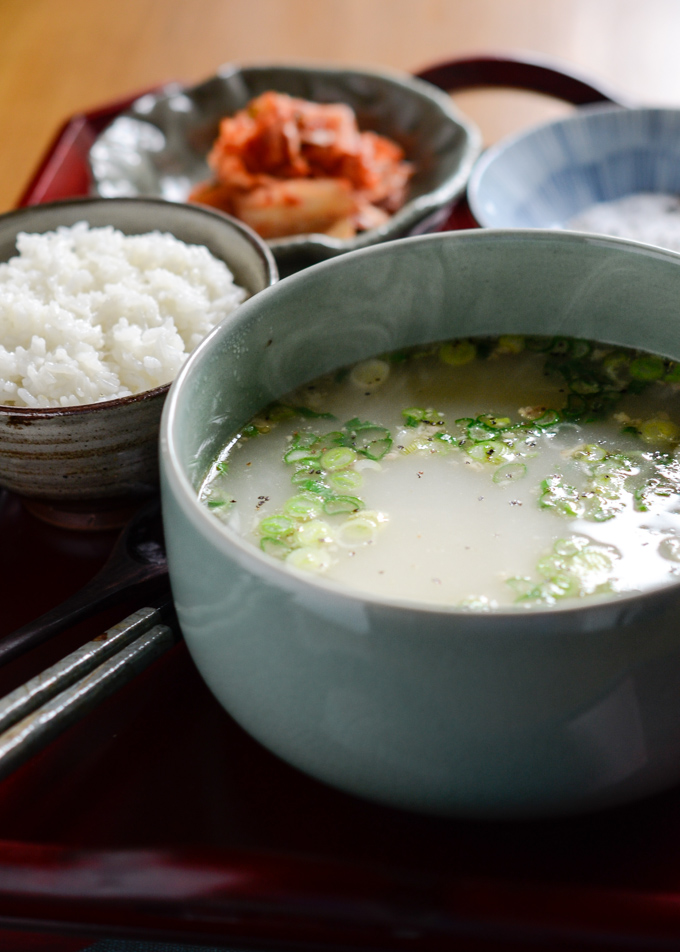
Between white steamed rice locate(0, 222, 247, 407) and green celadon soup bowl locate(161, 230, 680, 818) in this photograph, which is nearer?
green celadon soup bowl locate(161, 230, 680, 818)

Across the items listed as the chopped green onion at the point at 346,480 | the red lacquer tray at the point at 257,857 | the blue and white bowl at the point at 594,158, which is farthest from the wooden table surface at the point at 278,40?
the red lacquer tray at the point at 257,857

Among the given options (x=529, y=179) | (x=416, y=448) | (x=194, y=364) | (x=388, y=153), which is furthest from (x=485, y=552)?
(x=388, y=153)

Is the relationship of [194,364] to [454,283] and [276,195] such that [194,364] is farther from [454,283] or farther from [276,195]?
[276,195]

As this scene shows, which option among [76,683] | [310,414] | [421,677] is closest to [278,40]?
[310,414]

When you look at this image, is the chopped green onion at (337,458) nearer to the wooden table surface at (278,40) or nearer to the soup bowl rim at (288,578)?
the soup bowl rim at (288,578)

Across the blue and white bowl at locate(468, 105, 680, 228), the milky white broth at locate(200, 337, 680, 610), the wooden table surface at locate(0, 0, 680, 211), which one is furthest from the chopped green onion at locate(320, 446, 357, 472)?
the wooden table surface at locate(0, 0, 680, 211)

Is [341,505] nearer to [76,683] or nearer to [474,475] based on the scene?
[474,475]

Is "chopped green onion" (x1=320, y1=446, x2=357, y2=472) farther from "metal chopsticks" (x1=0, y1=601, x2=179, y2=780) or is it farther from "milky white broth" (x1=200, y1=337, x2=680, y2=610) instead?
"metal chopsticks" (x1=0, y1=601, x2=179, y2=780)
